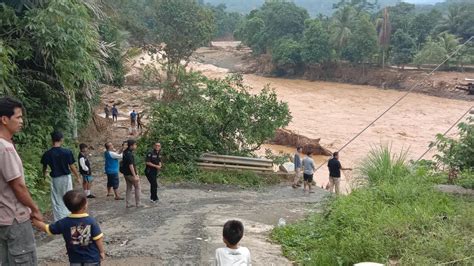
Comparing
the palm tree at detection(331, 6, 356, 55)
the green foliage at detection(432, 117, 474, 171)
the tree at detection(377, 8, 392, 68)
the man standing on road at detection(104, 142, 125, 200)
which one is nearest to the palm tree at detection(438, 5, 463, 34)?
the tree at detection(377, 8, 392, 68)

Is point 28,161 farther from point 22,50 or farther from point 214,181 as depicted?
point 214,181

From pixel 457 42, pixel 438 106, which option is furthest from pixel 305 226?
pixel 457 42

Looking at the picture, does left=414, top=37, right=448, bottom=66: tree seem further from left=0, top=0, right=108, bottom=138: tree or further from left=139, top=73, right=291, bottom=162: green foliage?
left=0, top=0, right=108, bottom=138: tree

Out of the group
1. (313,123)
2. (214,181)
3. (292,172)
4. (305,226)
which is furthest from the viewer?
(313,123)

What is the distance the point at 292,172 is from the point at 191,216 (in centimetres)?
671

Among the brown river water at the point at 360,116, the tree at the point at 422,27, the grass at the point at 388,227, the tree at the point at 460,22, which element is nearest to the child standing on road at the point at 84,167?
the grass at the point at 388,227

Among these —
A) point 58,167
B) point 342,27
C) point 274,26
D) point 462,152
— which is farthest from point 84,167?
point 274,26

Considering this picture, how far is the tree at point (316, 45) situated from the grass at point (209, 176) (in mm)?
38582

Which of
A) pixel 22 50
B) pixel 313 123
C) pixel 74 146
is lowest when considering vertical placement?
pixel 313 123

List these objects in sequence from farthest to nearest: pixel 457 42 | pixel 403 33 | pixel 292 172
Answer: pixel 403 33, pixel 457 42, pixel 292 172

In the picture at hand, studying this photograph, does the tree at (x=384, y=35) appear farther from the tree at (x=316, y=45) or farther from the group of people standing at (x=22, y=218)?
the group of people standing at (x=22, y=218)

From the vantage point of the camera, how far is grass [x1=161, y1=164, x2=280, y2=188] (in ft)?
41.4

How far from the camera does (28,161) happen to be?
855cm

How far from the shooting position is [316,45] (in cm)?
4994
